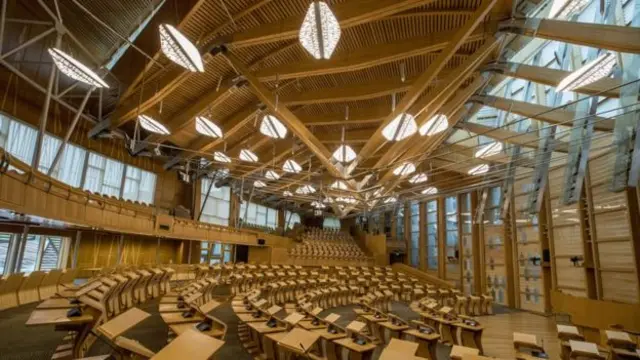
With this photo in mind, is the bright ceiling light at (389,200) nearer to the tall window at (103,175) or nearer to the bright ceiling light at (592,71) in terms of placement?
the bright ceiling light at (592,71)

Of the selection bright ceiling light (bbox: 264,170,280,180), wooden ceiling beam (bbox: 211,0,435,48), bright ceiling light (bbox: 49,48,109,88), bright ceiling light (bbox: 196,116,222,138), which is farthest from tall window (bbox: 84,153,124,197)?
wooden ceiling beam (bbox: 211,0,435,48)

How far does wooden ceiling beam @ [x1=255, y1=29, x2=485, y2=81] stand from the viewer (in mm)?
7191

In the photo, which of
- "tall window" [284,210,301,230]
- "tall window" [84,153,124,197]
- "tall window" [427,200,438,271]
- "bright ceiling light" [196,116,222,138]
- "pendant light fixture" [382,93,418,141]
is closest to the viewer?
"pendant light fixture" [382,93,418,141]

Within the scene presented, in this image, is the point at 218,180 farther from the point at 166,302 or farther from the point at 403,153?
the point at 166,302

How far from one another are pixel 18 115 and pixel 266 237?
12.0m

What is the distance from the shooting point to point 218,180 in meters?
17.8

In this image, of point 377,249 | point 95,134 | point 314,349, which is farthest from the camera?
point 377,249

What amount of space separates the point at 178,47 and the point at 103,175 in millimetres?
9454

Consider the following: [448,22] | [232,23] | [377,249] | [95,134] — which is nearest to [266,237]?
[377,249]

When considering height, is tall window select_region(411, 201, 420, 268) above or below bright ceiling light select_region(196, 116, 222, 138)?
below

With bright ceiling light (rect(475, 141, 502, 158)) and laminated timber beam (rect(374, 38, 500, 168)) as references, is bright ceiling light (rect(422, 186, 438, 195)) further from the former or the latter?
laminated timber beam (rect(374, 38, 500, 168))

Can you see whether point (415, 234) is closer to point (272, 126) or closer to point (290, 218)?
point (290, 218)

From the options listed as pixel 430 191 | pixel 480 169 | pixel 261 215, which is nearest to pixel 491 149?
pixel 480 169

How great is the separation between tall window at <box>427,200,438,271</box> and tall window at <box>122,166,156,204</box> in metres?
15.5
